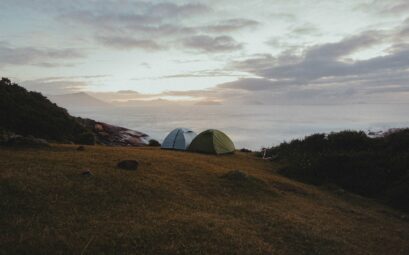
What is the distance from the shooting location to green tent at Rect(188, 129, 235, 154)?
97.0 ft

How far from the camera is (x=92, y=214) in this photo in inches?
454

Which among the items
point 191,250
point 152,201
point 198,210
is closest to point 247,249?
point 191,250

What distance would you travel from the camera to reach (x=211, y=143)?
29641 mm

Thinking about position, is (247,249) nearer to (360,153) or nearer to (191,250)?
(191,250)

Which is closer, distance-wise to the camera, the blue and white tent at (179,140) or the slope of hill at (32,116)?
the slope of hill at (32,116)

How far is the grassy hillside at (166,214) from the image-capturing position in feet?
32.5

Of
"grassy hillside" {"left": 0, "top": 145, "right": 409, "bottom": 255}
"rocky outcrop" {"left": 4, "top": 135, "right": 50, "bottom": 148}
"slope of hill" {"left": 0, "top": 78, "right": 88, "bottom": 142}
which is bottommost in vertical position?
"grassy hillside" {"left": 0, "top": 145, "right": 409, "bottom": 255}

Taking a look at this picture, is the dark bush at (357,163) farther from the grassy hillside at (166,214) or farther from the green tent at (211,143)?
the green tent at (211,143)

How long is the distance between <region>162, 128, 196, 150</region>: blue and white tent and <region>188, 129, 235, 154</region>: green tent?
2.78ft

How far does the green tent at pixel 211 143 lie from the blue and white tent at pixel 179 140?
85 centimetres

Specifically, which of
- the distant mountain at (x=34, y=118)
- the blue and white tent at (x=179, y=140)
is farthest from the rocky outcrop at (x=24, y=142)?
the blue and white tent at (x=179, y=140)

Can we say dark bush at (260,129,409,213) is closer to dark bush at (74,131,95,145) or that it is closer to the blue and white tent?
the blue and white tent

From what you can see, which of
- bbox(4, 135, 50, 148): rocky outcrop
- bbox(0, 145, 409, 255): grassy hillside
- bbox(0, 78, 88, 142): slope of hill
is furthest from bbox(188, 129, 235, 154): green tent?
bbox(4, 135, 50, 148): rocky outcrop

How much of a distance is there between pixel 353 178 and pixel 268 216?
11.7 meters
